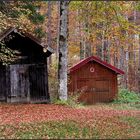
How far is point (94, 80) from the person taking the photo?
35.4m

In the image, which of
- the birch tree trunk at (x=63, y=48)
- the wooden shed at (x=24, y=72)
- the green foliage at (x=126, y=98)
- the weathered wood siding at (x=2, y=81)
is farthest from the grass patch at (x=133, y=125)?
the green foliage at (x=126, y=98)

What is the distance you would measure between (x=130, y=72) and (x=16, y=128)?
1493 inches

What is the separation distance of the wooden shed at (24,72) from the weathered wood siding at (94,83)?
25.0ft

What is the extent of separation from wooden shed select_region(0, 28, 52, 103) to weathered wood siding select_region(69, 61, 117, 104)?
763 cm

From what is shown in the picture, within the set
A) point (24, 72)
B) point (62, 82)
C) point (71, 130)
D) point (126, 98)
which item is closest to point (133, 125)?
point (71, 130)

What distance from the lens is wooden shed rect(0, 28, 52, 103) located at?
26.1 meters

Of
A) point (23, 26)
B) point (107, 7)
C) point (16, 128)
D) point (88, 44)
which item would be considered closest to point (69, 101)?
point (23, 26)

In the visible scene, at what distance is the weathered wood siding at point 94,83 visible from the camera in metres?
34.7

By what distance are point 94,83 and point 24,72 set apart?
10079 mm

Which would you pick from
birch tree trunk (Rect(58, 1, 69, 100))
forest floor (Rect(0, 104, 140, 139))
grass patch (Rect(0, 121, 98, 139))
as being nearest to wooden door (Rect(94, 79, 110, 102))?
birch tree trunk (Rect(58, 1, 69, 100))

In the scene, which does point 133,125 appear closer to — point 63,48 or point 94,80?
point 63,48

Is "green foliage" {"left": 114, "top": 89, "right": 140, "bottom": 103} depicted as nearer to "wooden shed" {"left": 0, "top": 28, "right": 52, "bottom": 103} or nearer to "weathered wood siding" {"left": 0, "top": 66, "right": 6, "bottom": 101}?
"wooden shed" {"left": 0, "top": 28, "right": 52, "bottom": 103}

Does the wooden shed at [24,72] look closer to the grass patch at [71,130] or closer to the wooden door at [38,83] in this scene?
the wooden door at [38,83]

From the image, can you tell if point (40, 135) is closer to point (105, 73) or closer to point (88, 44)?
point (105, 73)
